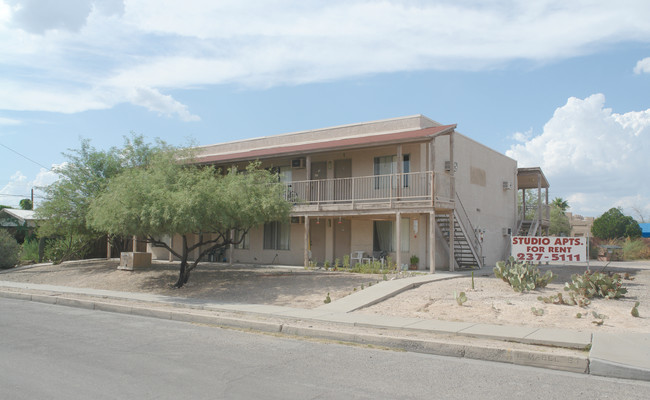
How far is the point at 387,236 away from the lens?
21.3 m

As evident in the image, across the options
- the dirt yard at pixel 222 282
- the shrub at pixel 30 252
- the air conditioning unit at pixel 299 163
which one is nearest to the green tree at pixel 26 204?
the shrub at pixel 30 252

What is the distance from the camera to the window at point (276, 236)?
23.8m

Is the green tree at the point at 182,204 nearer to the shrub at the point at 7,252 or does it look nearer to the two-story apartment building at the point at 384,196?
the two-story apartment building at the point at 384,196

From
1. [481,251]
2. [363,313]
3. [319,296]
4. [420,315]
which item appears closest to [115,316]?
[319,296]

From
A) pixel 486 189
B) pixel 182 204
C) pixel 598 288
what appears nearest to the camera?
pixel 598 288

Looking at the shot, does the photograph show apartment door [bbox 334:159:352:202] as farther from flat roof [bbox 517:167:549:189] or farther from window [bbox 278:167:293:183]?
flat roof [bbox 517:167:549:189]

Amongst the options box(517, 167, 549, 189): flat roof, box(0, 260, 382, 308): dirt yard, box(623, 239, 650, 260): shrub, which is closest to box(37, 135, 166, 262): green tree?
box(0, 260, 382, 308): dirt yard

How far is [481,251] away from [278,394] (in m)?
19.1

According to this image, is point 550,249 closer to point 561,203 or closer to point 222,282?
point 222,282

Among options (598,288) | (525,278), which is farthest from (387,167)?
(598,288)

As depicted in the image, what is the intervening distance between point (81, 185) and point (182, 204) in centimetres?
975

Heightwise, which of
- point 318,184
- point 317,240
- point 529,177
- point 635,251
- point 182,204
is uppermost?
point 529,177

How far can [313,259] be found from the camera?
76.2 ft

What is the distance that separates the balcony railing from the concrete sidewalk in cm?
529
